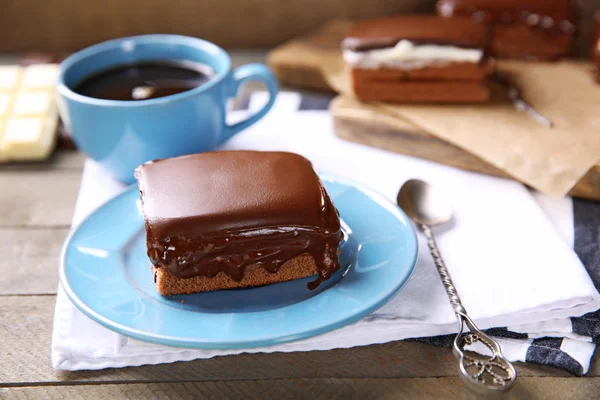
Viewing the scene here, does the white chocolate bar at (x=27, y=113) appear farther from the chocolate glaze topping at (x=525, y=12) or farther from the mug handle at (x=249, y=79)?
the chocolate glaze topping at (x=525, y=12)

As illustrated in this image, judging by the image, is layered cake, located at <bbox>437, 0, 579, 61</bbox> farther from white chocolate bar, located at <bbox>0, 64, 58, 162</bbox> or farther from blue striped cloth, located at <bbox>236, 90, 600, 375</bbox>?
white chocolate bar, located at <bbox>0, 64, 58, 162</bbox>

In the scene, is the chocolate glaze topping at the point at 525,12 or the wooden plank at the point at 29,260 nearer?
the wooden plank at the point at 29,260

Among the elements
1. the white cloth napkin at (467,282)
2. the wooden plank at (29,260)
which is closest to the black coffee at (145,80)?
Answer: the white cloth napkin at (467,282)

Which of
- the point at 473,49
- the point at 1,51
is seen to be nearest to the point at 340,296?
the point at 473,49

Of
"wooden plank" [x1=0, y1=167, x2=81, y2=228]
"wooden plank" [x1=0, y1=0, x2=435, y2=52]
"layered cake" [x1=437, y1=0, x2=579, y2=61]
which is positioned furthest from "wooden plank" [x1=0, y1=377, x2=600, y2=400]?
"wooden plank" [x1=0, y1=0, x2=435, y2=52]

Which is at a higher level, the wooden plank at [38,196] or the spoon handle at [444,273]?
the spoon handle at [444,273]

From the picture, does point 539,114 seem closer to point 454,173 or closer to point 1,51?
point 454,173
